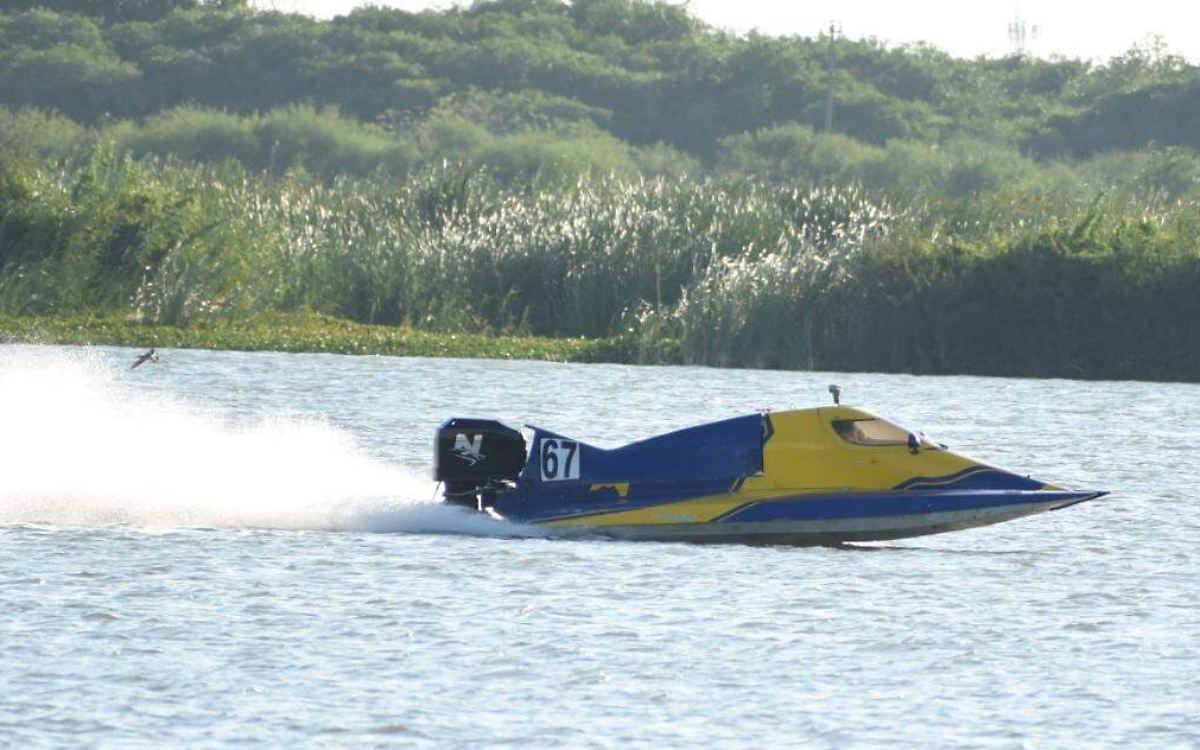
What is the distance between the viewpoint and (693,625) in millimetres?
16328

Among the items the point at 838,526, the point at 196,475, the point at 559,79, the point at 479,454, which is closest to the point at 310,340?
the point at 196,475

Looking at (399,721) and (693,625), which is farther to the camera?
(693,625)

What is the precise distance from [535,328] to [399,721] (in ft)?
99.3

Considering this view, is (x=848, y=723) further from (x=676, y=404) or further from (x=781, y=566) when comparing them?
(x=676, y=404)

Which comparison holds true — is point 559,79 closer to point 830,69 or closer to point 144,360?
point 830,69

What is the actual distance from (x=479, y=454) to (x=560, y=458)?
76 centimetres

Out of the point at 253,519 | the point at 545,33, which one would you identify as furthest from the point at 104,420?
the point at 545,33

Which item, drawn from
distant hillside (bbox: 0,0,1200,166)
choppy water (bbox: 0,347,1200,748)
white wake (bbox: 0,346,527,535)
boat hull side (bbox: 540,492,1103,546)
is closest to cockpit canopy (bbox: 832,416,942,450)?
boat hull side (bbox: 540,492,1103,546)

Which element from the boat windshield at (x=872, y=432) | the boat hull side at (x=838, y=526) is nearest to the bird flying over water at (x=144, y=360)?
the boat hull side at (x=838, y=526)

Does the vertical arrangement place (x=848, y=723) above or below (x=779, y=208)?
below

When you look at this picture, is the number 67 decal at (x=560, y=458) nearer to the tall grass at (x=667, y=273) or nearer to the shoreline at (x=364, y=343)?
the tall grass at (x=667, y=273)

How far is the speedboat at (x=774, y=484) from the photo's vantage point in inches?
765

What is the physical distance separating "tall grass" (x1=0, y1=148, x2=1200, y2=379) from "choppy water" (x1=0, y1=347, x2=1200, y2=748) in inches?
482

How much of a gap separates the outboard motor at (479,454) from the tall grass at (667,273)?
65.3ft
